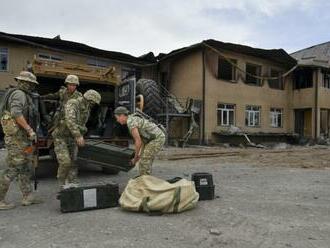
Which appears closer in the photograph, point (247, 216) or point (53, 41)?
point (247, 216)

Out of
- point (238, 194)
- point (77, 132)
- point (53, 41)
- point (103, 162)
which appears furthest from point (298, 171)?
point (53, 41)

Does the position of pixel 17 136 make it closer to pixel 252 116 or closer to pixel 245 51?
pixel 245 51

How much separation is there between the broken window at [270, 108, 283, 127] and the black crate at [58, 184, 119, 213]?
24.0m

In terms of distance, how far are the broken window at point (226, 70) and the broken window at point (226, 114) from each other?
1.78 m

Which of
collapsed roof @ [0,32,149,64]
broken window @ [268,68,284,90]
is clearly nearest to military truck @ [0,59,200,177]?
collapsed roof @ [0,32,149,64]

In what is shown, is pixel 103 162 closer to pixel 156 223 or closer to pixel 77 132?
pixel 77 132

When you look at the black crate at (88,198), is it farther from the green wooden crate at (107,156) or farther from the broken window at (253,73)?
the broken window at (253,73)

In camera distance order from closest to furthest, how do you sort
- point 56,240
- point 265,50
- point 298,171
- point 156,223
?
point 56,240
point 156,223
point 298,171
point 265,50

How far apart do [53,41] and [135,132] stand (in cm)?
1772

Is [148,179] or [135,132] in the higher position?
[135,132]

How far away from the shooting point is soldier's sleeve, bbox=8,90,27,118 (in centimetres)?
616

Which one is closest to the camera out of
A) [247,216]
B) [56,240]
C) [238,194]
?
[56,240]

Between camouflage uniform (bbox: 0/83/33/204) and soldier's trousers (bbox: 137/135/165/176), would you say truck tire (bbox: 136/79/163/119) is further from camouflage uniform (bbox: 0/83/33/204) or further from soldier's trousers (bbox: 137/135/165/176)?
camouflage uniform (bbox: 0/83/33/204)

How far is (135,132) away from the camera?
6.25 meters
